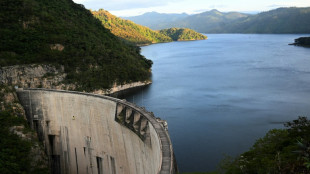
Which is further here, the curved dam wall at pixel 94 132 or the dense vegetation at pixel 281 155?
the curved dam wall at pixel 94 132

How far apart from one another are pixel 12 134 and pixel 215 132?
1907 centimetres

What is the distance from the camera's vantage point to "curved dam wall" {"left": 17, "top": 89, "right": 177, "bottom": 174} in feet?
55.2

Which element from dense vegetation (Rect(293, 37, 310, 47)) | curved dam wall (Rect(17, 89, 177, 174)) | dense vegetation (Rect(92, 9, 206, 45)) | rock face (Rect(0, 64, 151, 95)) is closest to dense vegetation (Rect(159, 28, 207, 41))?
dense vegetation (Rect(92, 9, 206, 45))

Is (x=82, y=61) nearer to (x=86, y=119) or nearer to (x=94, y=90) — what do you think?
(x=94, y=90)

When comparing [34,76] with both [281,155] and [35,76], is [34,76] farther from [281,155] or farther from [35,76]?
[281,155]

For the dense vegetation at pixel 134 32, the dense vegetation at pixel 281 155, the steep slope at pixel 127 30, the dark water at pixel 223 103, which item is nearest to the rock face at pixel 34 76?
the dark water at pixel 223 103

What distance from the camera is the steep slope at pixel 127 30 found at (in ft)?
435

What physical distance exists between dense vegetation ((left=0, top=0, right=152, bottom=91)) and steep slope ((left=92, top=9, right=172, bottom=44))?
76113mm

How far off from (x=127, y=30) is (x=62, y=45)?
10073 cm

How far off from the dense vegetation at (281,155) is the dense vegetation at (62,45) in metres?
31.9

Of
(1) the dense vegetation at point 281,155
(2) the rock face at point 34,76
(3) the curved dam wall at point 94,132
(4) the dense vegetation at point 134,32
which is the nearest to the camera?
(1) the dense vegetation at point 281,155

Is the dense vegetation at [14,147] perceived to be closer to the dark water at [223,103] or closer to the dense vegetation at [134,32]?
the dark water at [223,103]

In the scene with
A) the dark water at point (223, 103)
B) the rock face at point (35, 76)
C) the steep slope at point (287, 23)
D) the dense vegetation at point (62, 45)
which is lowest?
the dark water at point (223, 103)

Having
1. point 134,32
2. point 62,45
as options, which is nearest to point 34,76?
point 62,45
